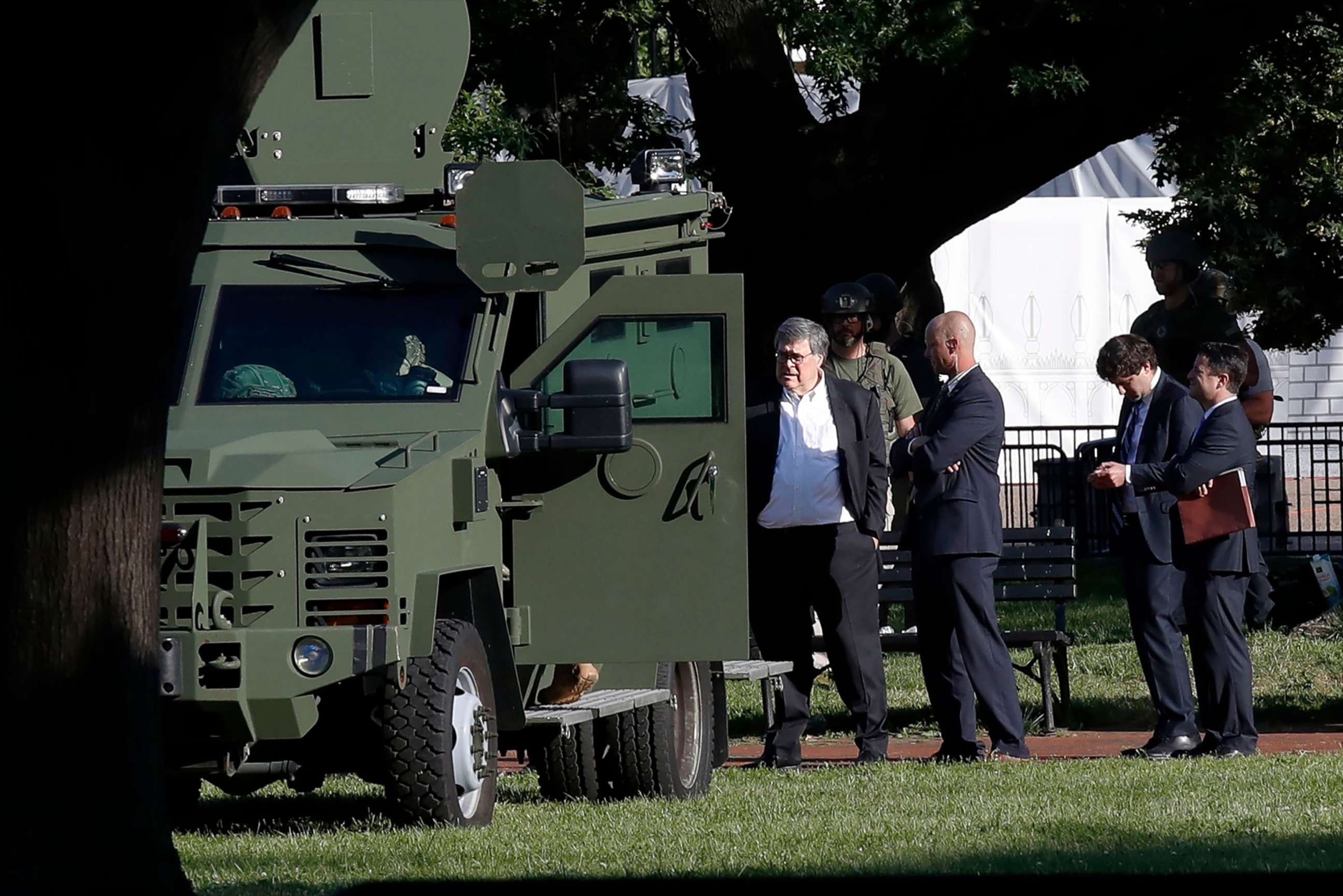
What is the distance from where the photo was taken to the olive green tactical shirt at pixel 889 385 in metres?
12.9

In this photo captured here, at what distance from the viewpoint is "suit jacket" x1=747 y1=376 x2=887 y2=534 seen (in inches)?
433

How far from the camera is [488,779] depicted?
8617mm

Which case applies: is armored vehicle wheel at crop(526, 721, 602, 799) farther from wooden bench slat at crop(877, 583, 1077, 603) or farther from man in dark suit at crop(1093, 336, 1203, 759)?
wooden bench slat at crop(877, 583, 1077, 603)

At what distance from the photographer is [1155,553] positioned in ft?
36.1

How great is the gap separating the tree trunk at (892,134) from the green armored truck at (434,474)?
607cm

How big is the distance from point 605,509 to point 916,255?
7.87 metres

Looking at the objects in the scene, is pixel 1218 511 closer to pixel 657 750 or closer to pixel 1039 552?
pixel 1039 552

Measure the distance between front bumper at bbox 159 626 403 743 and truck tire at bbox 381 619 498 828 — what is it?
29 centimetres

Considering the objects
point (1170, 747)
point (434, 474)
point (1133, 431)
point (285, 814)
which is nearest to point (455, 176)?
point (434, 474)

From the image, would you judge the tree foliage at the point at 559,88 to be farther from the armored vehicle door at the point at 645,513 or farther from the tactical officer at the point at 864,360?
the armored vehicle door at the point at 645,513

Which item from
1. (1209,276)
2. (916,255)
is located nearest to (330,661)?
(1209,276)

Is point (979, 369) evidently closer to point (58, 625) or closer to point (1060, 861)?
point (1060, 861)

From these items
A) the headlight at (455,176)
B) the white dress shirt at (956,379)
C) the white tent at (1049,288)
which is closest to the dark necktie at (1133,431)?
the white dress shirt at (956,379)

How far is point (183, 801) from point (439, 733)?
216cm
